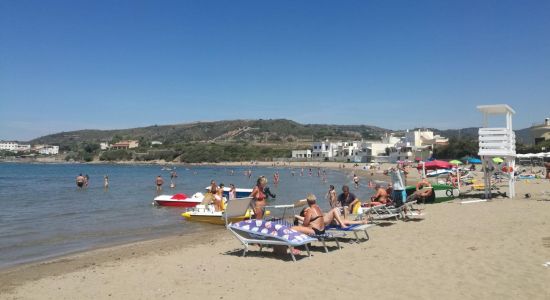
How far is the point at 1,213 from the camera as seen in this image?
65.4 feet

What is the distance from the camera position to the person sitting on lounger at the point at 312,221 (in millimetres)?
8320

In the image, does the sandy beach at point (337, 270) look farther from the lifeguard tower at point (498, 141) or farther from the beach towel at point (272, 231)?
the lifeguard tower at point (498, 141)

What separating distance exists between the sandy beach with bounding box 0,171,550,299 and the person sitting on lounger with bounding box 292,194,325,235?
0.43m

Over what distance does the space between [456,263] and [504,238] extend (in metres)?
2.38

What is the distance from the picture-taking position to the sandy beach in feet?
19.0

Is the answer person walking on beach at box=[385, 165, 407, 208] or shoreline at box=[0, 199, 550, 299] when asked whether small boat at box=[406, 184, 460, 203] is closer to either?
person walking on beach at box=[385, 165, 407, 208]

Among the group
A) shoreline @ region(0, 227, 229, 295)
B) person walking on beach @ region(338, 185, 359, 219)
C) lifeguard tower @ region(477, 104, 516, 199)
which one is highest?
lifeguard tower @ region(477, 104, 516, 199)

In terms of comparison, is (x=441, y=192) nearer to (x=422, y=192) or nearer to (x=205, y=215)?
(x=422, y=192)

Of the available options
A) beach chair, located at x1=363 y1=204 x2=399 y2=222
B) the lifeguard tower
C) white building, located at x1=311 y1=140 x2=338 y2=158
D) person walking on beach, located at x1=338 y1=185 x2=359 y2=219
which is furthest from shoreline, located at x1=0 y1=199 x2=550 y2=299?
white building, located at x1=311 y1=140 x2=338 y2=158

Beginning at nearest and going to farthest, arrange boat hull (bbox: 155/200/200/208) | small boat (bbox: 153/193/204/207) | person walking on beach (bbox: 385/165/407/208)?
person walking on beach (bbox: 385/165/407/208) < small boat (bbox: 153/193/204/207) < boat hull (bbox: 155/200/200/208)

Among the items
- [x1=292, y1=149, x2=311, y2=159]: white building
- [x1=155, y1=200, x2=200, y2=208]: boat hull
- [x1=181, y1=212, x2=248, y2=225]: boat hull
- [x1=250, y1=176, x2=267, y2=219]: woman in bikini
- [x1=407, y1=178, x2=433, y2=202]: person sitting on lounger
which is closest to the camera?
[x1=250, y1=176, x2=267, y2=219]: woman in bikini

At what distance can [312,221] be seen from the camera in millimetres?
8391

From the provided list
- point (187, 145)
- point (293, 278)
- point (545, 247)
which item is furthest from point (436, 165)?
point (187, 145)

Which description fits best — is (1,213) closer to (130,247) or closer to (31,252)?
(31,252)
